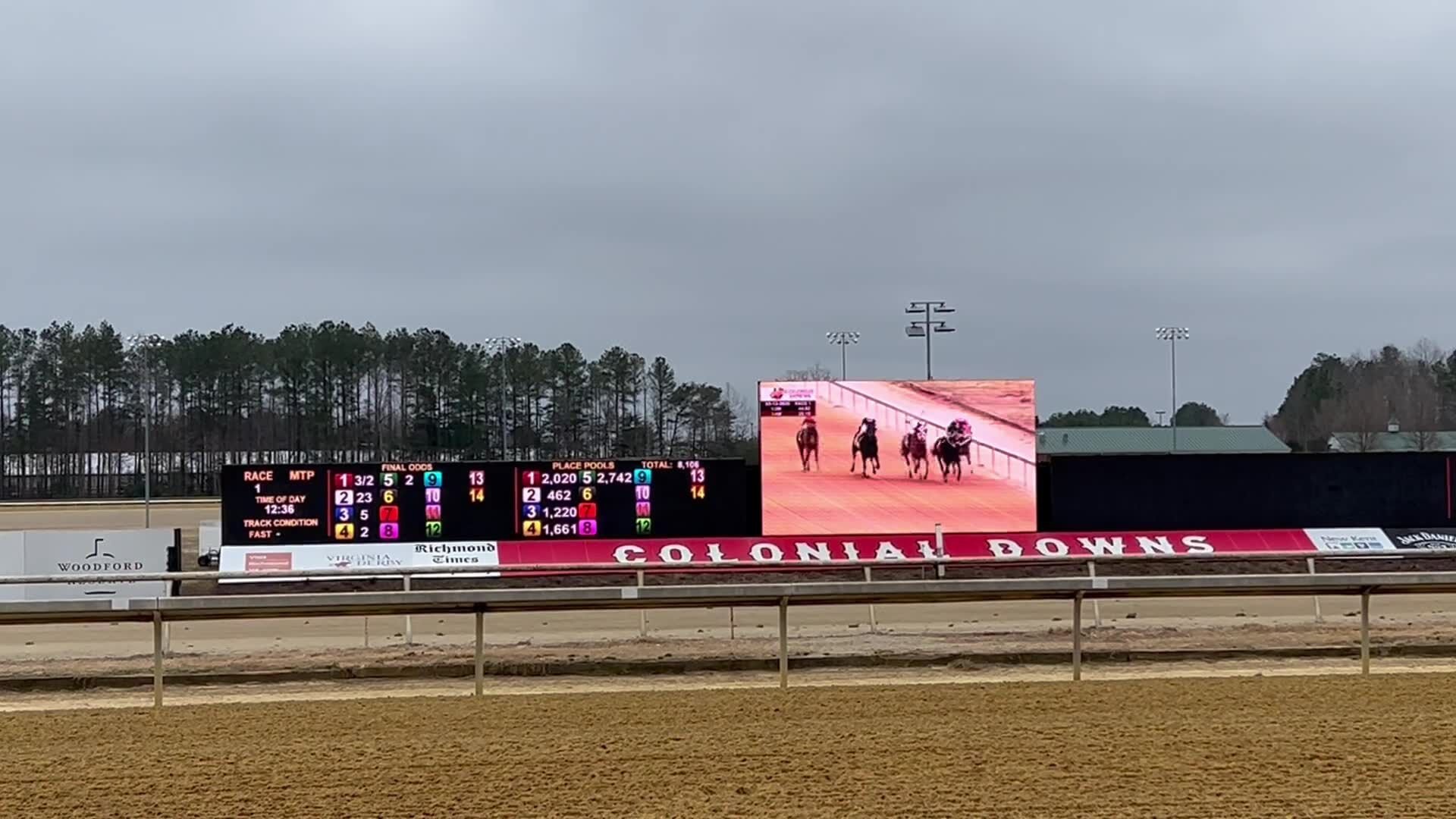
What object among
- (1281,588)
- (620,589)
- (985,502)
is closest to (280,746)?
(620,589)

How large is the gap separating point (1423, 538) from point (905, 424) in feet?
26.9

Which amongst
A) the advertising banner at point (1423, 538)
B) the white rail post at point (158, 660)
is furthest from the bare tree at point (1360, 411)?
the white rail post at point (158, 660)

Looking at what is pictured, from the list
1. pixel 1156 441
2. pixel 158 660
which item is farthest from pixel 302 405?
pixel 158 660

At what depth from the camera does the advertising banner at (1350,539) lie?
65.5 ft

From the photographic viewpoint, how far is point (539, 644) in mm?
11648

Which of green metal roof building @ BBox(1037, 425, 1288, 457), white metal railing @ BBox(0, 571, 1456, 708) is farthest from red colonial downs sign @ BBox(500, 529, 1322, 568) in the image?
green metal roof building @ BBox(1037, 425, 1288, 457)

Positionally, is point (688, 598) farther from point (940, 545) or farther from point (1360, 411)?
point (1360, 411)

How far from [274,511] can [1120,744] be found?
622 inches

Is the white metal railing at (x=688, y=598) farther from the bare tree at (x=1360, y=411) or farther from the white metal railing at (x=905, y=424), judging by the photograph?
the bare tree at (x=1360, y=411)

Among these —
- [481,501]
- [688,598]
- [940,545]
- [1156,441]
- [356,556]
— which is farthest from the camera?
[1156,441]

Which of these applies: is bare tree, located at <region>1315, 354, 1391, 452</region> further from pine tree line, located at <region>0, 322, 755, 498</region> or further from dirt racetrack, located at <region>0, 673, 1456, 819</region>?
dirt racetrack, located at <region>0, 673, 1456, 819</region>

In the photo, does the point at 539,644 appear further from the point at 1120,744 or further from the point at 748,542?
the point at 748,542

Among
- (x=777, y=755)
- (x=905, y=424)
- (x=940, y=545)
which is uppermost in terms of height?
(x=905, y=424)

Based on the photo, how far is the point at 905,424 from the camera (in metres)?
20.1
